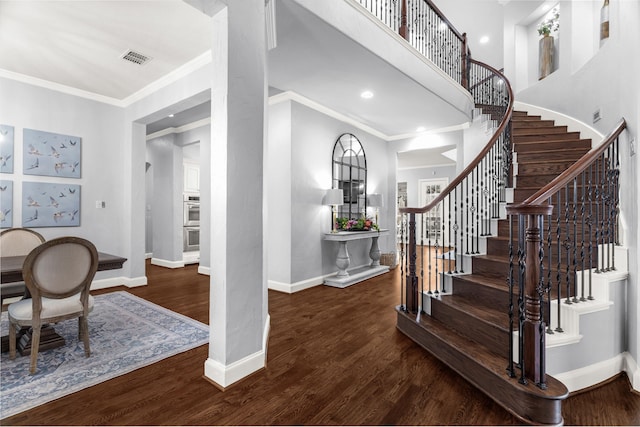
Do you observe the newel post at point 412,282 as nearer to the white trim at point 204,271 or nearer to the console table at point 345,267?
the console table at point 345,267

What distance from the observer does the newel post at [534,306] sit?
1.71 m

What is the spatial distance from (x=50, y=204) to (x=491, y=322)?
5140 mm

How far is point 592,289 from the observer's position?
2160 millimetres

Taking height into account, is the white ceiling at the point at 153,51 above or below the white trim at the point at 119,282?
above

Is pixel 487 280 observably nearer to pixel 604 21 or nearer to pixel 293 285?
pixel 293 285

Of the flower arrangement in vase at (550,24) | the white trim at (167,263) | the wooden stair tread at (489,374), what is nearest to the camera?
the wooden stair tread at (489,374)

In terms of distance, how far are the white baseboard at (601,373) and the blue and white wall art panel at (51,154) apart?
5600 mm

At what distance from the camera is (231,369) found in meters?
1.99

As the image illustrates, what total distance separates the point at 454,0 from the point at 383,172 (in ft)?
14.5

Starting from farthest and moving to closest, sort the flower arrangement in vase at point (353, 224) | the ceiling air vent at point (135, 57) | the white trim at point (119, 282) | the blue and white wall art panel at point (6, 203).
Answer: the flower arrangement in vase at point (353, 224)
the white trim at point (119, 282)
the blue and white wall art panel at point (6, 203)
the ceiling air vent at point (135, 57)

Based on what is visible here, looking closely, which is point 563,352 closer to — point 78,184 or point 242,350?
point 242,350

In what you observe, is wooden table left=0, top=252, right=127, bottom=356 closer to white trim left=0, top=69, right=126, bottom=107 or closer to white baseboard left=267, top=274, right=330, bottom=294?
white baseboard left=267, top=274, right=330, bottom=294

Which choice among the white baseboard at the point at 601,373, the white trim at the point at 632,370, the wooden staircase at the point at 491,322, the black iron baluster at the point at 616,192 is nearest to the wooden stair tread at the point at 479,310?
the wooden staircase at the point at 491,322

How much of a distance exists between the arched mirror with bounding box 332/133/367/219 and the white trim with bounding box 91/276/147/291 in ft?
10.7
